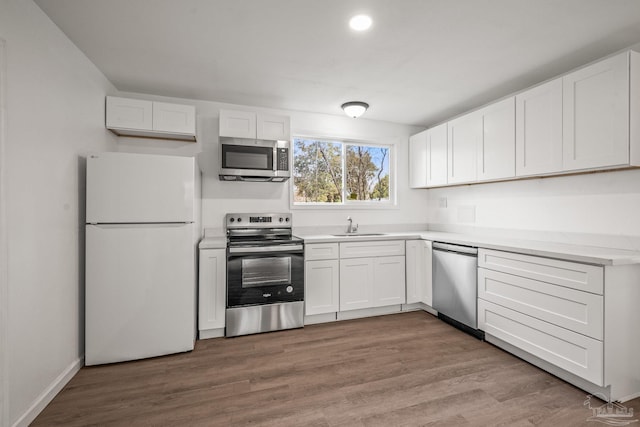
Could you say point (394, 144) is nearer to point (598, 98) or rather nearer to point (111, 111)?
point (598, 98)

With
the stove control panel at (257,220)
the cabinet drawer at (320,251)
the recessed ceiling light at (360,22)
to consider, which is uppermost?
the recessed ceiling light at (360,22)

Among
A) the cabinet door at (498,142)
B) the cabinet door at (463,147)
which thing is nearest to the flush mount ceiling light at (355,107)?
the cabinet door at (463,147)

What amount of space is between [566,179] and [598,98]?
75 centimetres

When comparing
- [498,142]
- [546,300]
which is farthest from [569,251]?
[498,142]

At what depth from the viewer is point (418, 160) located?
163 inches

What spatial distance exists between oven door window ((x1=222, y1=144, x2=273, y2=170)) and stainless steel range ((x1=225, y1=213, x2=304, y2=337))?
825 millimetres

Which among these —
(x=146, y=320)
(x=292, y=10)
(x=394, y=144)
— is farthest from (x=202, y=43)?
(x=394, y=144)

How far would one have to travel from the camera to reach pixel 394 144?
4.30 m

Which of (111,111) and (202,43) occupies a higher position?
(202,43)

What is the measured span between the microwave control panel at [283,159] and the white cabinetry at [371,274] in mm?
1099

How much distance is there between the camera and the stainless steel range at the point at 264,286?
288 cm

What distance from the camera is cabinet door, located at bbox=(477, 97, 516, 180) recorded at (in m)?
2.80

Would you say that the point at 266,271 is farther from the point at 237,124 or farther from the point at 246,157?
the point at 237,124

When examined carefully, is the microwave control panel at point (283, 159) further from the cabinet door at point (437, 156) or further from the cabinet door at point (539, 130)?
the cabinet door at point (539, 130)
